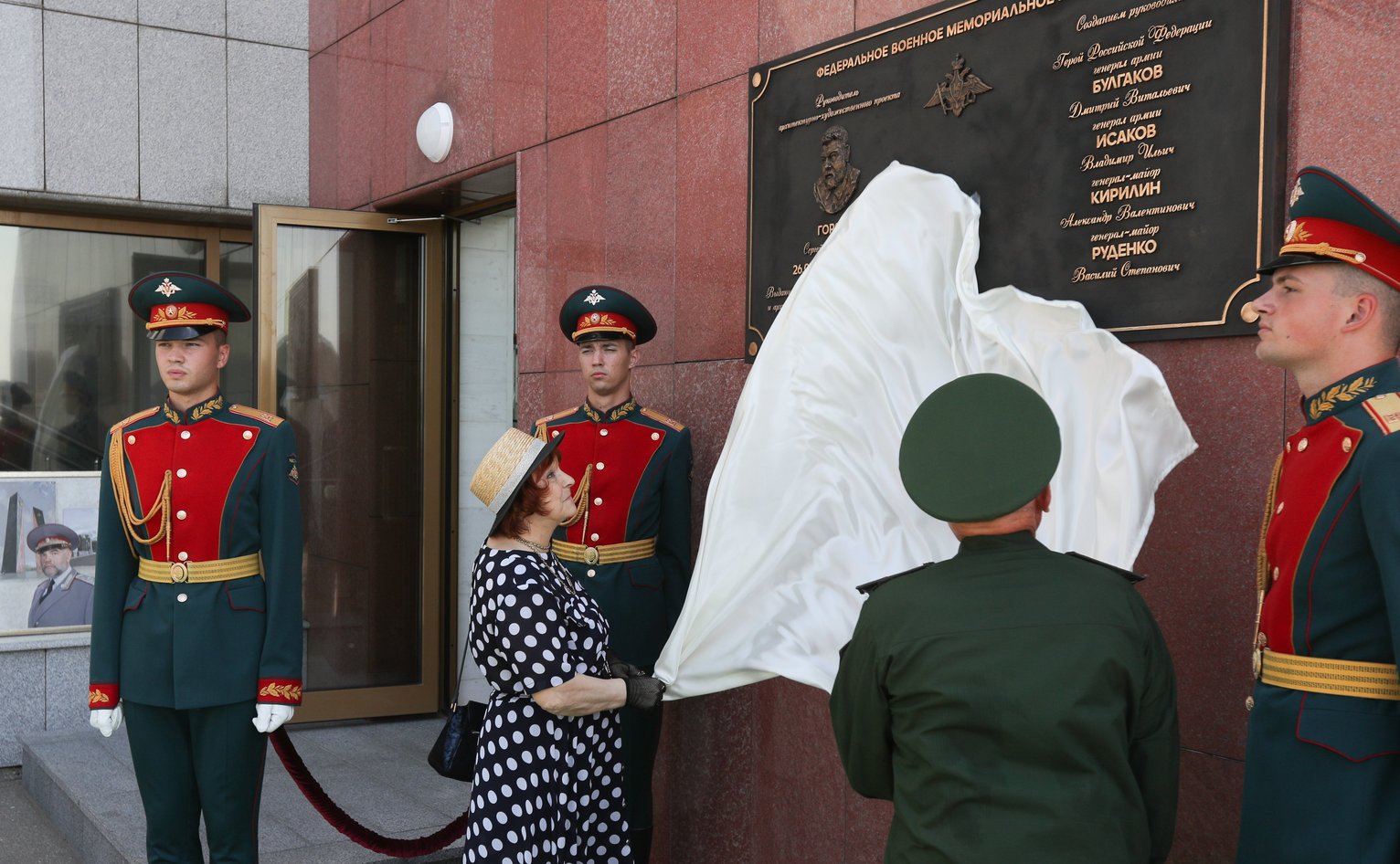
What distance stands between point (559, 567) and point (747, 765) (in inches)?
53.2

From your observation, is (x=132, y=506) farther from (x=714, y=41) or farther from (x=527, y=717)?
(x=714, y=41)

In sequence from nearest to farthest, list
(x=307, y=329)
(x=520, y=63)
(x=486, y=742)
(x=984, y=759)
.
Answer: (x=984, y=759)
(x=486, y=742)
(x=520, y=63)
(x=307, y=329)

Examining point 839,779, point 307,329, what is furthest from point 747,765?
point 307,329

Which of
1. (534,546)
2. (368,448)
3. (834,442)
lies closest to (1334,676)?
(834,442)

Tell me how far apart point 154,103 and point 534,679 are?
5.09 metres

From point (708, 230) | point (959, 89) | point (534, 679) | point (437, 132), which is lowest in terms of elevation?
point (534, 679)

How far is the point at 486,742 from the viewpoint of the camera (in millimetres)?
2863

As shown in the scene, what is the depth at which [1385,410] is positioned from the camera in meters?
1.94

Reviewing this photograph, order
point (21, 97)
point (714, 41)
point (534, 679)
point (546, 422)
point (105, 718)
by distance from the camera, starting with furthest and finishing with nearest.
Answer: point (21, 97)
point (546, 422)
point (714, 41)
point (105, 718)
point (534, 679)

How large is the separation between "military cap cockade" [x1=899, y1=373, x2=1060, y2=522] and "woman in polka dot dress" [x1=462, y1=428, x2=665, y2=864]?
1122 millimetres

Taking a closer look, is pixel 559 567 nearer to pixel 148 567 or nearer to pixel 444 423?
pixel 148 567

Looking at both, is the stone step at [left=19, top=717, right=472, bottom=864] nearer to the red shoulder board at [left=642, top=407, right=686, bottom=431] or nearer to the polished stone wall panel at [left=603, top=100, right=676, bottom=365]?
the red shoulder board at [left=642, top=407, right=686, bottom=431]

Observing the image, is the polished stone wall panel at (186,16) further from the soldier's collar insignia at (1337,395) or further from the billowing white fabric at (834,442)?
the soldier's collar insignia at (1337,395)

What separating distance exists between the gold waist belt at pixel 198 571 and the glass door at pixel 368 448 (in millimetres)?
2659
